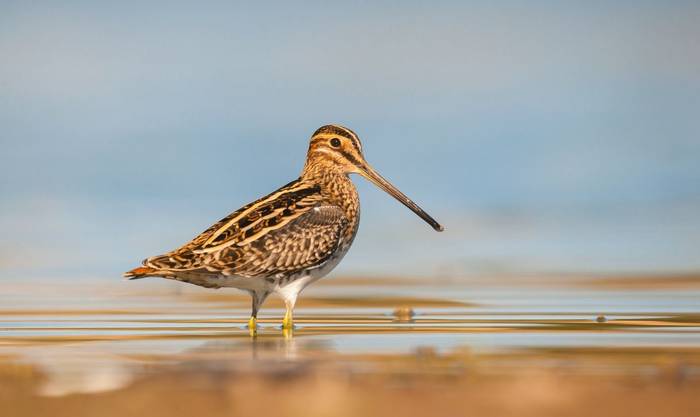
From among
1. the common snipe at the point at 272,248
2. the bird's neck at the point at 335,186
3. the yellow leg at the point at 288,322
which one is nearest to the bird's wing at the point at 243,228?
the common snipe at the point at 272,248

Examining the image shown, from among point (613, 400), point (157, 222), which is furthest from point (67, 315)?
point (157, 222)

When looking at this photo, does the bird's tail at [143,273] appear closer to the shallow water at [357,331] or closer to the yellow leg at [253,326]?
the shallow water at [357,331]

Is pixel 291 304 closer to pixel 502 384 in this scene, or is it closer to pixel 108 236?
pixel 502 384

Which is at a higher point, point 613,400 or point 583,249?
point 583,249

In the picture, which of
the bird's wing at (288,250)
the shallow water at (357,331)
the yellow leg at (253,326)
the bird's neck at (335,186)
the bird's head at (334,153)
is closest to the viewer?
the shallow water at (357,331)

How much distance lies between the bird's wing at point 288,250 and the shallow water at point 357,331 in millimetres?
622

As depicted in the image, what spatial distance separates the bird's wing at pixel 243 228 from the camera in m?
15.6

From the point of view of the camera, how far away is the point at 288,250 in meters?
16.0

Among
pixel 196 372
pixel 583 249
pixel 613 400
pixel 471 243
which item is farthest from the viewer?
pixel 471 243

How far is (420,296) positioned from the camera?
19.4 meters

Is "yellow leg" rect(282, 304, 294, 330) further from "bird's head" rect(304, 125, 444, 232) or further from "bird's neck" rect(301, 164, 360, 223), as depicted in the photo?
"bird's head" rect(304, 125, 444, 232)

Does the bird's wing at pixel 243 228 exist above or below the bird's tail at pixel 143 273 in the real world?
above

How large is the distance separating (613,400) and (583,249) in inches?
622

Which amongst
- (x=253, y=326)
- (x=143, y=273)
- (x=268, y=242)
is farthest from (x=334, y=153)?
(x=143, y=273)
